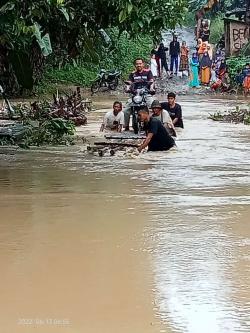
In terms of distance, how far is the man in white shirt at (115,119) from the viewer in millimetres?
14195

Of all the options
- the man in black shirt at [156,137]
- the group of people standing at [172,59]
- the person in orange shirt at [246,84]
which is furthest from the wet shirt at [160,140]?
the group of people standing at [172,59]

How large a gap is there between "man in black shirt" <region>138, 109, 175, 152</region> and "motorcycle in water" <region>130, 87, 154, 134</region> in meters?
1.64

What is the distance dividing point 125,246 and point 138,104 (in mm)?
8133

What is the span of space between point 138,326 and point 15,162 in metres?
6.90

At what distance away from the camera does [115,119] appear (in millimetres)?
14305

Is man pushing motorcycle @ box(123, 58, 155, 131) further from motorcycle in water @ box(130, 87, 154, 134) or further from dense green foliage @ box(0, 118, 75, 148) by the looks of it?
dense green foliage @ box(0, 118, 75, 148)

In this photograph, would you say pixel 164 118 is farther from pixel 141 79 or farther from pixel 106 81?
pixel 106 81

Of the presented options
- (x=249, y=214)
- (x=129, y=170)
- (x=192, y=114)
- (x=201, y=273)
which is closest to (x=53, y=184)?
(x=129, y=170)

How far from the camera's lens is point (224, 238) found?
6523 mm

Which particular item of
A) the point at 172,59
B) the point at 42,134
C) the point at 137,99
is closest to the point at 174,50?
the point at 172,59

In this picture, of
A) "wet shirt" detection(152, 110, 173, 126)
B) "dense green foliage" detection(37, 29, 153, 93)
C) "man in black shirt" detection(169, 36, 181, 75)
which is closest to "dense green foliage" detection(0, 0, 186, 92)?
"wet shirt" detection(152, 110, 173, 126)

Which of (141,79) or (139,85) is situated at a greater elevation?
(141,79)

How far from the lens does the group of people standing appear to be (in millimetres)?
30094

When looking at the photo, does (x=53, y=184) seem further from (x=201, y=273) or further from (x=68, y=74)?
(x=68, y=74)
